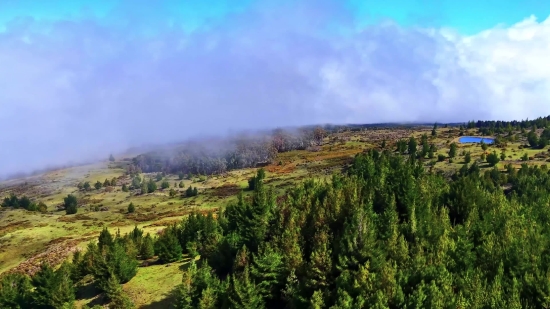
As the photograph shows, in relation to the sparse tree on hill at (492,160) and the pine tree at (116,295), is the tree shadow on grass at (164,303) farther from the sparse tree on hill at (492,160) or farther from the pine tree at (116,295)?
the sparse tree on hill at (492,160)

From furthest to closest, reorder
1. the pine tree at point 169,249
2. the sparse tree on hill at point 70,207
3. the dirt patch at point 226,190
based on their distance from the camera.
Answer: the dirt patch at point 226,190 < the sparse tree on hill at point 70,207 < the pine tree at point 169,249

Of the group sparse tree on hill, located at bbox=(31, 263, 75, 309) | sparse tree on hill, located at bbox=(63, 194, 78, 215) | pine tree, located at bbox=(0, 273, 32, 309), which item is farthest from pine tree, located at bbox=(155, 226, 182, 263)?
sparse tree on hill, located at bbox=(63, 194, 78, 215)

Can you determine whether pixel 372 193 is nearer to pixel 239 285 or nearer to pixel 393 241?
pixel 393 241

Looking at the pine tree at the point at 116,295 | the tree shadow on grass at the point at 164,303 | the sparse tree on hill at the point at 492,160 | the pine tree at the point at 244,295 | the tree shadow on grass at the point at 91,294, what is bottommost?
the tree shadow on grass at the point at 91,294

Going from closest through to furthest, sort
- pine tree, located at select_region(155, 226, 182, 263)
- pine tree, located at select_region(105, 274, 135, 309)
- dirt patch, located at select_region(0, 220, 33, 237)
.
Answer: pine tree, located at select_region(105, 274, 135, 309) → pine tree, located at select_region(155, 226, 182, 263) → dirt patch, located at select_region(0, 220, 33, 237)

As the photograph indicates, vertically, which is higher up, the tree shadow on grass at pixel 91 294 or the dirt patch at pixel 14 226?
the dirt patch at pixel 14 226

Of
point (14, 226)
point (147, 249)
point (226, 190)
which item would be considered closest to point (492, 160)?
point (226, 190)

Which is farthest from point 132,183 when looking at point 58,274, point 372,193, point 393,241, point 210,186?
point 393,241

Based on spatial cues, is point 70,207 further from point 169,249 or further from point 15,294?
point 169,249

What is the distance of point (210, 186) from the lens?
174m

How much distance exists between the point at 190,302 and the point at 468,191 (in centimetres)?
4358

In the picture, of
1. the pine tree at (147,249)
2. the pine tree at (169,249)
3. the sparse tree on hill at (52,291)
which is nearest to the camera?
the sparse tree on hill at (52,291)

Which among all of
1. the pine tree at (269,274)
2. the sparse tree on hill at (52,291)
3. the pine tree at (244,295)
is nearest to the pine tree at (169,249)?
the sparse tree on hill at (52,291)

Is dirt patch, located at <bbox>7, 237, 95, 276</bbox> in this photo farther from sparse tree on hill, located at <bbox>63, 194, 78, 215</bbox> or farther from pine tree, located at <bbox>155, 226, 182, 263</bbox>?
sparse tree on hill, located at <bbox>63, 194, 78, 215</bbox>
